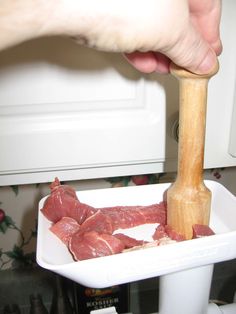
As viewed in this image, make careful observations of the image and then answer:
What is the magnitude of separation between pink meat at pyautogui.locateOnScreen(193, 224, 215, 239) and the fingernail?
0.16 metres

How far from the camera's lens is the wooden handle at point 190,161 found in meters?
0.35

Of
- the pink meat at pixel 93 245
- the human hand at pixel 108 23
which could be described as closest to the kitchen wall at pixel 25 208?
the pink meat at pixel 93 245

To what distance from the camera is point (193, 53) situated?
0.99 ft

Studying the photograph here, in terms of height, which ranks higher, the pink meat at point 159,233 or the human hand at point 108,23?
the human hand at point 108,23

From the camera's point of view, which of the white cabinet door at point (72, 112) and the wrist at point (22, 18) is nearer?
the wrist at point (22, 18)

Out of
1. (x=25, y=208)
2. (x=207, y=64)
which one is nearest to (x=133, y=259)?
(x=207, y=64)

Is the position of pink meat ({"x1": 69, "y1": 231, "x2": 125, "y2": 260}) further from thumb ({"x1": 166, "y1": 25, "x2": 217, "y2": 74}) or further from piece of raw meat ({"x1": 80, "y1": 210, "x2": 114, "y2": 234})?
thumb ({"x1": 166, "y1": 25, "x2": 217, "y2": 74})

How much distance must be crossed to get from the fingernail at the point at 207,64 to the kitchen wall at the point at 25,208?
399mm

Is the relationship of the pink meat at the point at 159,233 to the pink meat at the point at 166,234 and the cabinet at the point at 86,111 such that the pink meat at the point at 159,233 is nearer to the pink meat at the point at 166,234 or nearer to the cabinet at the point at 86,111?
the pink meat at the point at 166,234

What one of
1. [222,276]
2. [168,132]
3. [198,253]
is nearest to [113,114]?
[168,132]

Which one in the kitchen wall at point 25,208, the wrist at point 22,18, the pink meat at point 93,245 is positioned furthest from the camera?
the kitchen wall at point 25,208

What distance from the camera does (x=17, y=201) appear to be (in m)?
0.69

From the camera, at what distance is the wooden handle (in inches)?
13.7

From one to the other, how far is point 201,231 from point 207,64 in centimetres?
17
